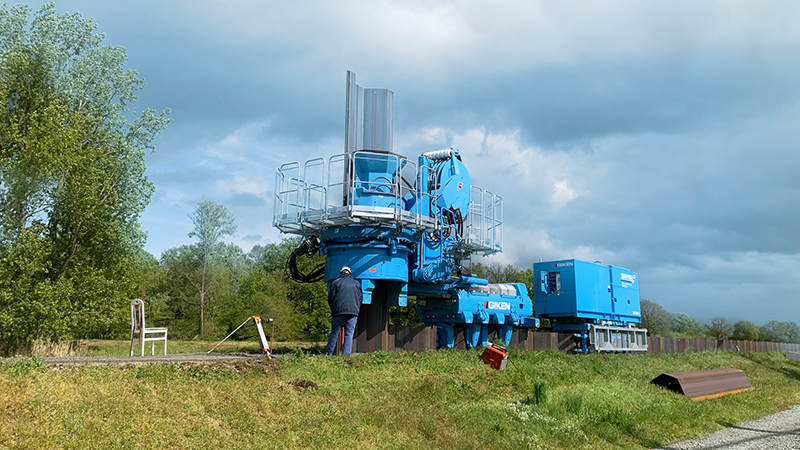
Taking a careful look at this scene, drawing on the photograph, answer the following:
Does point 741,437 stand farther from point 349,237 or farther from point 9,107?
point 9,107

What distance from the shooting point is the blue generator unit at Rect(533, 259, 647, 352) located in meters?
23.3

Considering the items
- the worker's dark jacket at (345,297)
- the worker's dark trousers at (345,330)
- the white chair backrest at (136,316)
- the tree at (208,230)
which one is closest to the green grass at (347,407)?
the worker's dark trousers at (345,330)

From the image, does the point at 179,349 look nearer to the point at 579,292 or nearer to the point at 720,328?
the point at 579,292

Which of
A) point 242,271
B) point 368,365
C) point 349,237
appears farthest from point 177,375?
point 242,271

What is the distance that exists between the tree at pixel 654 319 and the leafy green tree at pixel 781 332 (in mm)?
9903

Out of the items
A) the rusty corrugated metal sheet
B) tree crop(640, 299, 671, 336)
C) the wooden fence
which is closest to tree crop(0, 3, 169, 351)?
the wooden fence

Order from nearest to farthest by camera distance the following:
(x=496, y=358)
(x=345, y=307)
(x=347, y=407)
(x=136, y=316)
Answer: (x=347, y=407)
(x=345, y=307)
(x=136, y=316)
(x=496, y=358)

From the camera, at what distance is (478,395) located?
1145cm

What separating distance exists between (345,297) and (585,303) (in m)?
13.7

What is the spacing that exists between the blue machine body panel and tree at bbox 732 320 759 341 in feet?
128

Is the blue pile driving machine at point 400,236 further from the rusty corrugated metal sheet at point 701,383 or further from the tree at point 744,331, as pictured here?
the tree at point 744,331

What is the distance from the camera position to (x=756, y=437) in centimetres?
1131

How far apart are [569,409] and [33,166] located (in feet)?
Result: 61.4

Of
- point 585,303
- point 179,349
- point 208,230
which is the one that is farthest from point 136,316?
point 208,230
